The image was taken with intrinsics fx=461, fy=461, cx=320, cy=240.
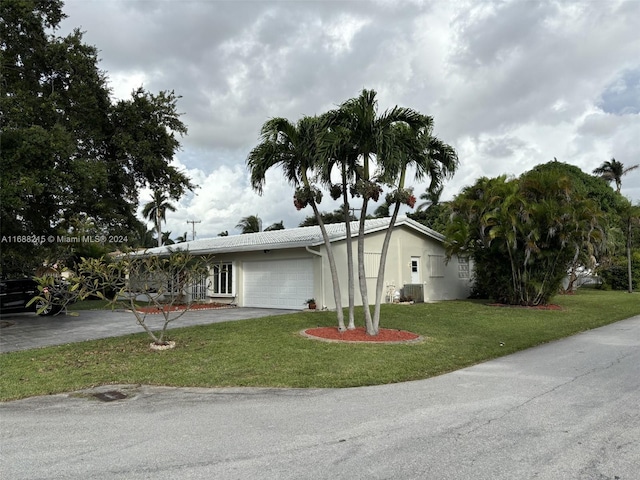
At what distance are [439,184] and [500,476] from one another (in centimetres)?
854

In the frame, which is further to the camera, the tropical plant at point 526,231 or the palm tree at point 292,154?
the tropical plant at point 526,231

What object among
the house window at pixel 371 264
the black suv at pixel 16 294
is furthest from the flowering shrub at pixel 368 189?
the black suv at pixel 16 294

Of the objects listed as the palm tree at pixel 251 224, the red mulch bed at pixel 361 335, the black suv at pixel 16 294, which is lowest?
the red mulch bed at pixel 361 335

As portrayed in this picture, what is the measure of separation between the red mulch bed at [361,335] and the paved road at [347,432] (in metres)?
3.14

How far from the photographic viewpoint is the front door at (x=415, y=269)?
2067cm

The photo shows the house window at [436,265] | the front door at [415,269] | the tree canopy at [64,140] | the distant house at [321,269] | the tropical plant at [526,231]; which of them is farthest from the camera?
the house window at [436,265]

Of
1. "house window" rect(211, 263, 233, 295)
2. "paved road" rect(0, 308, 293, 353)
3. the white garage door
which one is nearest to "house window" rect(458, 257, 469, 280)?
the white garage door

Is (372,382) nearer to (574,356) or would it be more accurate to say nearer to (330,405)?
(330,405)

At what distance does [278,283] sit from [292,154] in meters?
8.65

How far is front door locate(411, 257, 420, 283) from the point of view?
67.8ft

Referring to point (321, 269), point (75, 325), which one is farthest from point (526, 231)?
point (75, 325)

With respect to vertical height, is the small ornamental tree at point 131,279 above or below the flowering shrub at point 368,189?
below

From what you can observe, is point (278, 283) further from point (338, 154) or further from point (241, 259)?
point (338, 154)

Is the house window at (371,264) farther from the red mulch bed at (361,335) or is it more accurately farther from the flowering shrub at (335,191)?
the flowering shrub at (335,191)
